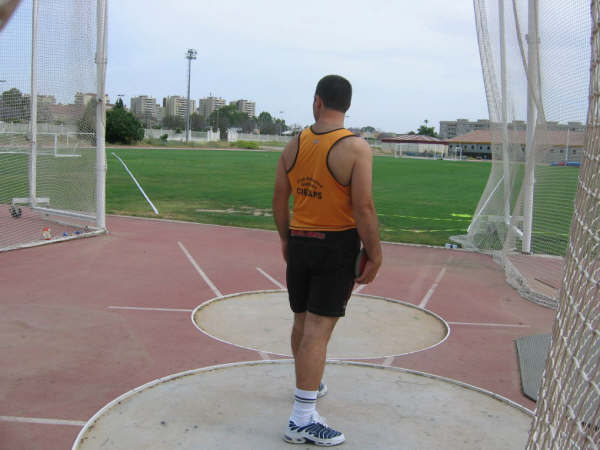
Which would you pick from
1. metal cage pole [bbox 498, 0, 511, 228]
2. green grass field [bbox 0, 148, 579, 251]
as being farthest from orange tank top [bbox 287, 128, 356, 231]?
metal cage pole [bbox 498, 0, 511, 228]

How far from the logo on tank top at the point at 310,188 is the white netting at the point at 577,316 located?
1418mm

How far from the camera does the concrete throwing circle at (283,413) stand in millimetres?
3512

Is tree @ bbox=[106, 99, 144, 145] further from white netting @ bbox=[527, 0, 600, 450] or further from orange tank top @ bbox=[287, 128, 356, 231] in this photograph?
white netting @ bbox=[527, 0, 600, 450]

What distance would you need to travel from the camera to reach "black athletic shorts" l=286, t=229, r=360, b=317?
352 centimetres

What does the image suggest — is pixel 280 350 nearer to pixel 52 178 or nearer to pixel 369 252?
pixel 369 252

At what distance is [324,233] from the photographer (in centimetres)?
354

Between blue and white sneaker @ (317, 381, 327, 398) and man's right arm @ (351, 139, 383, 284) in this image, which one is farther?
blue and white sneaker @ (317, 381, 327, 398)

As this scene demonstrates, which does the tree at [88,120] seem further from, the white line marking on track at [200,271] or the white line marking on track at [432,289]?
the white line marking on track at [432,289]

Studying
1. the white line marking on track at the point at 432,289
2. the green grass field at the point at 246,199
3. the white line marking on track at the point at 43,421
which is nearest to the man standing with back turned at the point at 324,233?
the white line marking on track at the point at 43,421

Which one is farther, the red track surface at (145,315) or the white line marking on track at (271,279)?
the white line marking on track at (271,279)

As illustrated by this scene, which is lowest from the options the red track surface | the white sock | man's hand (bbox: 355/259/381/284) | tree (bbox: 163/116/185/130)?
the red track surface

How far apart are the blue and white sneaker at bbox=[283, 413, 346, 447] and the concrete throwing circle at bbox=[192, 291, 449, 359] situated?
166cm

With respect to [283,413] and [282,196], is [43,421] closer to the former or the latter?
[283,413]

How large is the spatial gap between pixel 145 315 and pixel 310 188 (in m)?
3.40
